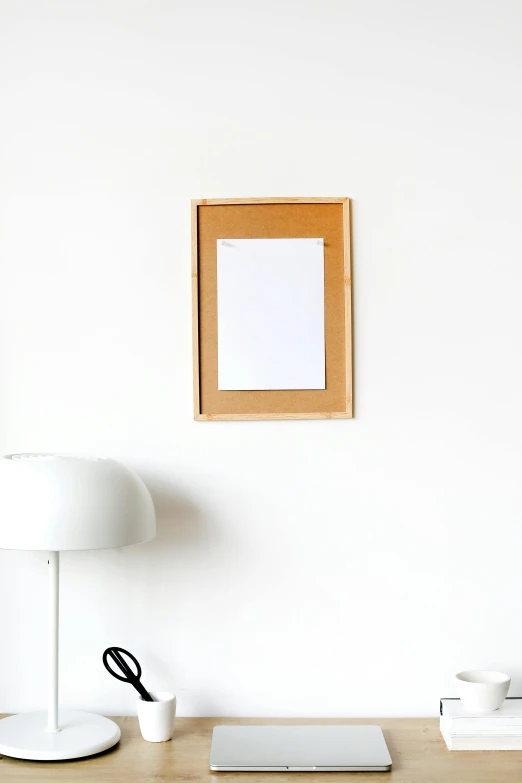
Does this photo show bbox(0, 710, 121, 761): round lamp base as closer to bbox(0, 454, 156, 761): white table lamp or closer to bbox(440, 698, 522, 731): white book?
bbox(0, 454, 156, 761): white table lamp

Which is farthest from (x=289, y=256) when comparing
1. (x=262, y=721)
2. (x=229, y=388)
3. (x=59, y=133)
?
(x=262, y=721)

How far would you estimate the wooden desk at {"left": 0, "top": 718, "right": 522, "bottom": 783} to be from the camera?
4.31ft

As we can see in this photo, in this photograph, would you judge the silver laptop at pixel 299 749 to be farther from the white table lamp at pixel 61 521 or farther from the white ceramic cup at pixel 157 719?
the white table lamp at pixel 61 521

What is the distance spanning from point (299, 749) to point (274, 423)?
631mm

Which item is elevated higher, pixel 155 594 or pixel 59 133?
pixel 59 133

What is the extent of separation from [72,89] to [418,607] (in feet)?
4.36

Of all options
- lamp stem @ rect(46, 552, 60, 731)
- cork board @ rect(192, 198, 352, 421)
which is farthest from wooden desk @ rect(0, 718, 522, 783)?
cork board @ rect(192, 198, 352, 421)

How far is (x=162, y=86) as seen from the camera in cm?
166

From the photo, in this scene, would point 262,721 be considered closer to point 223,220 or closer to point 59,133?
point 223,220

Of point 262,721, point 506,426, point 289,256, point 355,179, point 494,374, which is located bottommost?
point 262,721

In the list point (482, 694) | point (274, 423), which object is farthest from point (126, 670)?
point (482, 694)

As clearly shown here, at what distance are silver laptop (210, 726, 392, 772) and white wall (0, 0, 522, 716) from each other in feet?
0.42

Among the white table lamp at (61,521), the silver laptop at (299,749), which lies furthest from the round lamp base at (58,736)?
the silver laptop at (299,749)

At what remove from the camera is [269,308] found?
1639mm
